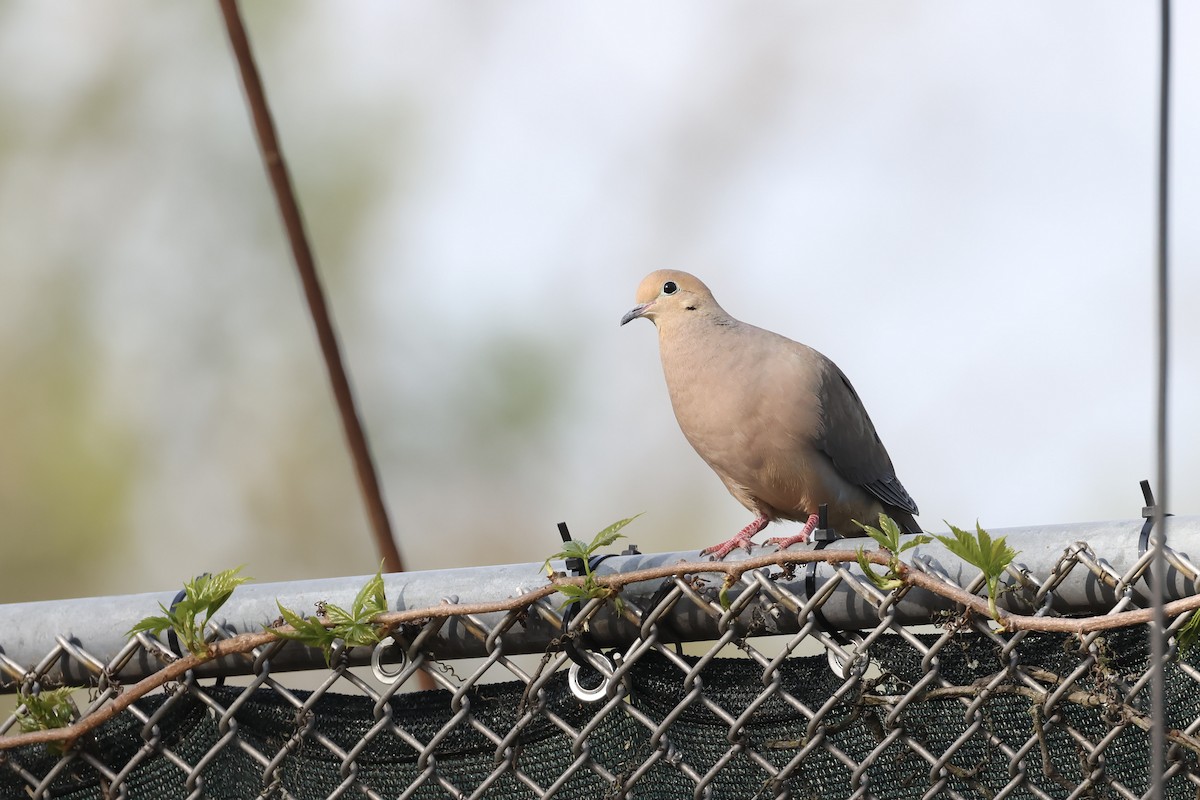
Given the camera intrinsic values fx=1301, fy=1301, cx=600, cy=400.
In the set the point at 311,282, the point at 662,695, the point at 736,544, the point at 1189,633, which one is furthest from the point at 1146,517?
the point at 311,282

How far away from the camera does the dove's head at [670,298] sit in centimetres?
319

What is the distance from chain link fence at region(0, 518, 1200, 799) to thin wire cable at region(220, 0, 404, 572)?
0.80 meters

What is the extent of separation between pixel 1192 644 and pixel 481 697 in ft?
2.79

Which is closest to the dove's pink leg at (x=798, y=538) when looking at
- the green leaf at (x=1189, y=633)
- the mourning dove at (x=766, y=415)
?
the mourning dove at (x=766, y=415)

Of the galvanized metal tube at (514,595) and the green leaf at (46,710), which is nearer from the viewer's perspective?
the galvanized metal tube at (514,595)

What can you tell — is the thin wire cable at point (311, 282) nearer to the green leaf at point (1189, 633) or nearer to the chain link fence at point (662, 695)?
the chain link fence at point (662, 695)

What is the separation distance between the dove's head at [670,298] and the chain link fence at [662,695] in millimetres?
1591

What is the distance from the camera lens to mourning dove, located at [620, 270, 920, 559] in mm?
2910

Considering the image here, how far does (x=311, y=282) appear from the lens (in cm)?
249

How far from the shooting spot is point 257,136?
2572 millimetres

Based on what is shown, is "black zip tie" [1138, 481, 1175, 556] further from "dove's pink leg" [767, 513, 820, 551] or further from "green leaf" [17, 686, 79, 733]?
"green leaf" [17, 686, 79, 733]

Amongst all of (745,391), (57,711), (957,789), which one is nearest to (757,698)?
(957,789)

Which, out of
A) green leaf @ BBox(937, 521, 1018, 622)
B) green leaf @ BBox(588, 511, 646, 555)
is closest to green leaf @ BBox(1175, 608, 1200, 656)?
green leaf @ BBox(937, 521, 1018, 622)

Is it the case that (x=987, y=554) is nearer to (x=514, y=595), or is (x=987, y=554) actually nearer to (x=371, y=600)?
(x=514, y=595)
